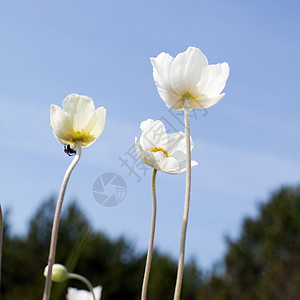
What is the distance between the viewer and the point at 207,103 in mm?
760

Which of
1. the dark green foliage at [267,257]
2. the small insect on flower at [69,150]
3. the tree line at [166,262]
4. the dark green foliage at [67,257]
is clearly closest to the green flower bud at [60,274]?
the small insect on flower at [69,150]

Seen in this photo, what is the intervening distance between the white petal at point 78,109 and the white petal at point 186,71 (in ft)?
0.46

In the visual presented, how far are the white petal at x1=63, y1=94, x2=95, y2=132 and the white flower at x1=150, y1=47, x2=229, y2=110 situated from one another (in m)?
0.12

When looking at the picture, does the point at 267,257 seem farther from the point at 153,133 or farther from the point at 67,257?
the point at 153,133

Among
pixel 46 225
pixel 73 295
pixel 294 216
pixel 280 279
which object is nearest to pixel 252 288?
pixel 280 279

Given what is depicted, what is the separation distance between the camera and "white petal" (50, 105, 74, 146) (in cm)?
69

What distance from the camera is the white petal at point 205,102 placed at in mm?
747

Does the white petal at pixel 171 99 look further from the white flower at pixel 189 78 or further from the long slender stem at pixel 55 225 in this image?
the long slender stem at pixel 55 225

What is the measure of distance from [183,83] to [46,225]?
1359 centimetres

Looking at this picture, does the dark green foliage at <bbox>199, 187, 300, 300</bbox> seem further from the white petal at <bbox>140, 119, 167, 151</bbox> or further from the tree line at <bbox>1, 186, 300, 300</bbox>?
the white petal at <bbox>140, 119, 167, 151</bbox>

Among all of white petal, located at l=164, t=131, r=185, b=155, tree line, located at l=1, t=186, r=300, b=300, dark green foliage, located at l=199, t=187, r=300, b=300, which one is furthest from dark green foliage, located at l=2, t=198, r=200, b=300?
white petal, located at l=164, t=131, r=185, b=155

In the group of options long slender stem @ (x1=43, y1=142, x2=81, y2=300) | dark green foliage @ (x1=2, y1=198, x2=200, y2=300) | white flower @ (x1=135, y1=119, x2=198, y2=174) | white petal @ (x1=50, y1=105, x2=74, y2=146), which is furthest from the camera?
dark green foliage @ (x1=2, y1=198, x2=200, y2=300)

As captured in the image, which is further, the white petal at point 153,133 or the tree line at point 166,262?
the tree line at point 166,262

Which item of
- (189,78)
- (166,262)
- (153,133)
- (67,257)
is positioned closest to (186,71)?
(189,78)
